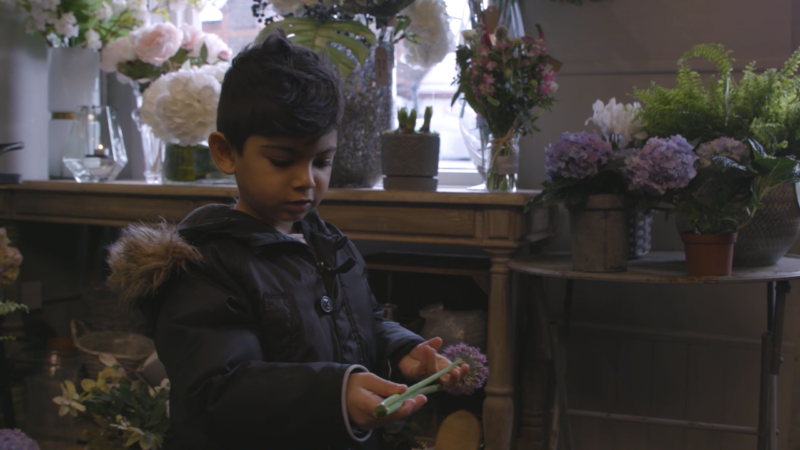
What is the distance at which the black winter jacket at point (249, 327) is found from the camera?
0.75 meters

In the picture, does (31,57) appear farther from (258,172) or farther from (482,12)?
(258,172)

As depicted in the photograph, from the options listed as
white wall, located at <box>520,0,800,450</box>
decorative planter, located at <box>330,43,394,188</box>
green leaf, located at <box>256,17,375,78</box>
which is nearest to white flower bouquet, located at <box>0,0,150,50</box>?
green leaf, located at <box>256,17,375,78</box>

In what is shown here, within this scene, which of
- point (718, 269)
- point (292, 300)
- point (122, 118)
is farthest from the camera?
point (122, 118)

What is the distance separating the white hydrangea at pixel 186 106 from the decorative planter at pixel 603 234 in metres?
1.07

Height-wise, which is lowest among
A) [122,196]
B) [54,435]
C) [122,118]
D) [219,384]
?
[54,435]

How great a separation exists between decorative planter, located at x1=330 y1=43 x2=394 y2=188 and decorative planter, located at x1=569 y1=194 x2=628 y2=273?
A: 0.64m

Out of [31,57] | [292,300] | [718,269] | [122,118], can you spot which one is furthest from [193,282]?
[122,118]

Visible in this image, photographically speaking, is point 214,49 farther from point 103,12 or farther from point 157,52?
point 103,12

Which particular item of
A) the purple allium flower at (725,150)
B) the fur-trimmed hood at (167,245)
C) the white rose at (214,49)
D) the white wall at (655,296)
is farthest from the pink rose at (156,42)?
the purple allium flower at (725,150)

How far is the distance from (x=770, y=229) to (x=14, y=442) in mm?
1745

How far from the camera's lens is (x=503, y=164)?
1591 mm

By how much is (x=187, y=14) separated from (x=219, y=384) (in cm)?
218

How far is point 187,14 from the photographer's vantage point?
2.56 m

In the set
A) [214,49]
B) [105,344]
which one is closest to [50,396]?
[105,344]
